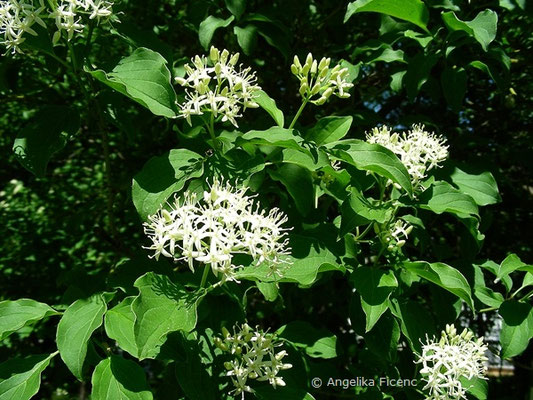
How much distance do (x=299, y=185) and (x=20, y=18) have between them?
94 cm

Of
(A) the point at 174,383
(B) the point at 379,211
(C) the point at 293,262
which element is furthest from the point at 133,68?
(A) the point at 174,383

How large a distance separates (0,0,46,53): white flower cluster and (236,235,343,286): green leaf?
0.90m

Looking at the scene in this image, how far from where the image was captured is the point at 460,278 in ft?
5.54

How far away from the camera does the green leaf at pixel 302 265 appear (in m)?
1.50

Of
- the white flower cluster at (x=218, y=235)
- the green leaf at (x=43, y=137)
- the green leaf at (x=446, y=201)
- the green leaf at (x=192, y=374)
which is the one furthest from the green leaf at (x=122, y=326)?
the green leaf at (x=446, y=201)

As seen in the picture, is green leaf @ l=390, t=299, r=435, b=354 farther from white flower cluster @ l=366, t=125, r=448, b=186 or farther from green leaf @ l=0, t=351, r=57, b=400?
green leaf @ l=0, t=351, r=57, b=400

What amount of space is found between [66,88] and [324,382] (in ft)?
7.55

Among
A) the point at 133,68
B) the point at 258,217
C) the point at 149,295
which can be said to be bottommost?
the point at 149,295

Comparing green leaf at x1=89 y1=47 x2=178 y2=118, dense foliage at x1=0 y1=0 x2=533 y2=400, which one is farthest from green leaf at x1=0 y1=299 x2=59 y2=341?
green leaf at x1=89 y1=47 x2=178 y2=118

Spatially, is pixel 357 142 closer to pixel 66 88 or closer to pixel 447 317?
pixel 447 317

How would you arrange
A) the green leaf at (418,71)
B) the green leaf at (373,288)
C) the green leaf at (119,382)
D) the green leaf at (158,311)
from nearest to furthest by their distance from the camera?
the green leaf at (158,311) → the green leaf at (119,382) → the green leaf at (373,288) → the green leaf at (418,71)

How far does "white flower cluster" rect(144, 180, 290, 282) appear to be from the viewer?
4.50 ft

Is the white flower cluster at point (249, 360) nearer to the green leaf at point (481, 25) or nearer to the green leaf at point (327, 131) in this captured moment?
the green leaf at point (327, 131)

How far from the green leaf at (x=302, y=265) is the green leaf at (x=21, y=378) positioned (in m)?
0.63
